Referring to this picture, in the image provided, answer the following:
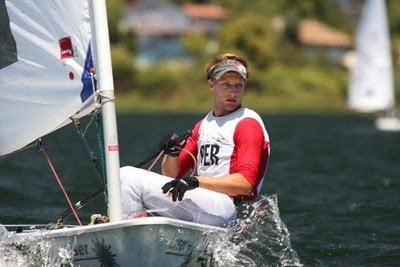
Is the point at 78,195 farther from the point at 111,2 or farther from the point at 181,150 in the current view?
the point at 111,2

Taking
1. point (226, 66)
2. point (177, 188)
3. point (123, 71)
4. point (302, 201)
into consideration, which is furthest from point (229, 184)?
point (123, 71)

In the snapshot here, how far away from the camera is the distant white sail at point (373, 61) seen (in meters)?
40.0

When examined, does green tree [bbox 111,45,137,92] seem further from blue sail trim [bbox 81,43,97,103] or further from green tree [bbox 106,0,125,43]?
blue sail trim [bbox 81,43,97,103]

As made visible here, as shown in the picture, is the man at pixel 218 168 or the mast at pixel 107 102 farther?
the man at pixel 218 168

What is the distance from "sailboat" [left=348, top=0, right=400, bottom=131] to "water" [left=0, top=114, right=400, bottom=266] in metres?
15.0

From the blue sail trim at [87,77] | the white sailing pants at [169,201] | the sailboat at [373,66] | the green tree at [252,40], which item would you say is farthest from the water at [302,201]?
the green tree at [252,40]

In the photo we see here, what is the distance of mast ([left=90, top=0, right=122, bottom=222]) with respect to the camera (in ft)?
19.9

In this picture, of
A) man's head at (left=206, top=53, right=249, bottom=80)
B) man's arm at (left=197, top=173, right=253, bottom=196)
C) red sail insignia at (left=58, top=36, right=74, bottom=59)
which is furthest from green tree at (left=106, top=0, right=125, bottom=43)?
man's arm at (left=197, top=173, right=253, bottom=196)

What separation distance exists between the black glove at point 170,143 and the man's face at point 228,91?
37cm

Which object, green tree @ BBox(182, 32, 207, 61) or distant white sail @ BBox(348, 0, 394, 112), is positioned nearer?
distant white sail @ BBox(348, 0, 394, 112)

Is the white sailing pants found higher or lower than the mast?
lower

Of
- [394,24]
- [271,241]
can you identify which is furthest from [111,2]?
[271,241]

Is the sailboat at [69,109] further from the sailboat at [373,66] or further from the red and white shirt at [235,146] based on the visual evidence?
the sailboat at [373,66]

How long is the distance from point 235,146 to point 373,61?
34.2 m
